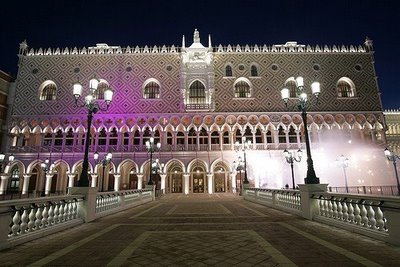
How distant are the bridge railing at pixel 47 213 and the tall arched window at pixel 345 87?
2942 cm

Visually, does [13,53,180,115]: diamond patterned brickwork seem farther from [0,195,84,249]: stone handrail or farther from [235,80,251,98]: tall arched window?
[0,195,84,249]: stone handrail

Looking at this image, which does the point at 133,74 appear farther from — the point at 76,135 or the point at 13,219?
the point at 13,219

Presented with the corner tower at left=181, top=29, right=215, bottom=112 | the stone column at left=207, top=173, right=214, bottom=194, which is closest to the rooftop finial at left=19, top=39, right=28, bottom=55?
the corner tower at left=181, top=29, right=215, bottom=112

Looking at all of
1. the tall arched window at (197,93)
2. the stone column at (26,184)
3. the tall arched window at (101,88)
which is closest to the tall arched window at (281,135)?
the tall arched window at (197,93)

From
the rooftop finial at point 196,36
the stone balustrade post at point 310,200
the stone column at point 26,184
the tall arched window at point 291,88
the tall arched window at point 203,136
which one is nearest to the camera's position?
the stone balustrade post at point 310,200

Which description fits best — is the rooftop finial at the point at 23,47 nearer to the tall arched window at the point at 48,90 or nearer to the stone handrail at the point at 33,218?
the tall arched window at the point at 48,90

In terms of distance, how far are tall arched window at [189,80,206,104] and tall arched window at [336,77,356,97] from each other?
16463 millimetres

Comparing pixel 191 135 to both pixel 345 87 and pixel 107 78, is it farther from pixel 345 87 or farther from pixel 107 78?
pixel 345 87

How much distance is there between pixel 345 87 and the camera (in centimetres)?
2905

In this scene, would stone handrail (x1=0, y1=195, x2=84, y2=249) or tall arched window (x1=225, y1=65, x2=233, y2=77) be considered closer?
stone handrail (x1=0, y1=195, x2=84, y2=249)

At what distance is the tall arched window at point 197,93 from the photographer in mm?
27969

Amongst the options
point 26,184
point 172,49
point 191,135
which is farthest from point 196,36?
point 26,184

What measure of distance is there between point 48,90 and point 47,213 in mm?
28035

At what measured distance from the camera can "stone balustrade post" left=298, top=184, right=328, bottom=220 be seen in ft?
23.3
